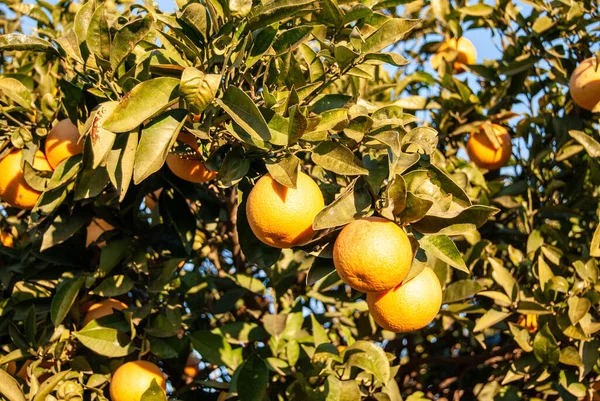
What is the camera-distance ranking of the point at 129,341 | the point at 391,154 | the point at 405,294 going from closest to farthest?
the point at 391,154
the point at 405,294
the point at 129,341

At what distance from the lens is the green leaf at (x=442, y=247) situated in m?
1.62

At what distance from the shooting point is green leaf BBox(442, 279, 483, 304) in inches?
88.0

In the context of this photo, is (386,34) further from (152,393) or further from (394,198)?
(152,393)

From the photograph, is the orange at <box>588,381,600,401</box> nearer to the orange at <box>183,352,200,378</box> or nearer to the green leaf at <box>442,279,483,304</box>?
the green leaf at <box>442,279,483,304</box>

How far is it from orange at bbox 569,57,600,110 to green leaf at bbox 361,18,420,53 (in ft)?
3.65

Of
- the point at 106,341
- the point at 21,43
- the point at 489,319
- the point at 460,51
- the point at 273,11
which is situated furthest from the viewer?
the point at 460,51

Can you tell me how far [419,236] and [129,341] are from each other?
1.02m

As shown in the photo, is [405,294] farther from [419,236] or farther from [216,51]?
[216,51]

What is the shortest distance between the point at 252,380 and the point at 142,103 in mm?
927

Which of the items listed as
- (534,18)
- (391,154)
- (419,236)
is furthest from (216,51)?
(534,18)

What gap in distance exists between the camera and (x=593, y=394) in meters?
2.39

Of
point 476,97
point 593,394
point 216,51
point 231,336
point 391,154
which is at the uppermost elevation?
point 216,51

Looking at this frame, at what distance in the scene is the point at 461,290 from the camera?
7.47ft

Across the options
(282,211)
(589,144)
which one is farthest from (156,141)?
(589,144)
